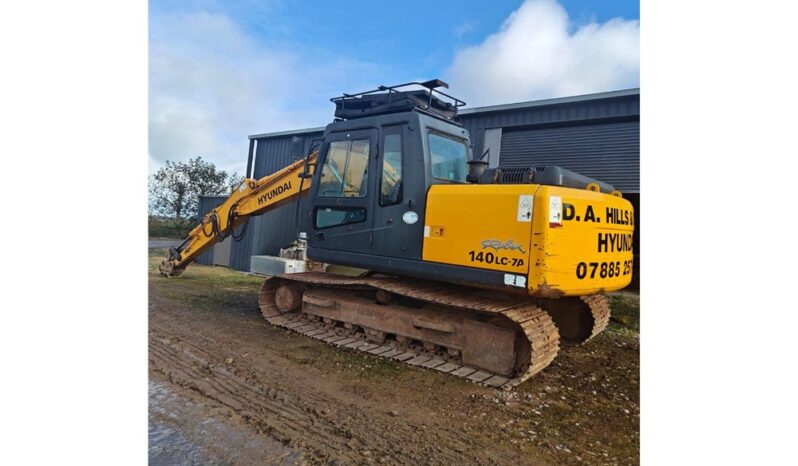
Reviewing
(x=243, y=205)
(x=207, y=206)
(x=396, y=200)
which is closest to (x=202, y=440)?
(x=396, y=200)

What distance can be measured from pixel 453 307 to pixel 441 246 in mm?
682

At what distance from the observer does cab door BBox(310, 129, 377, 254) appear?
14.5 feet

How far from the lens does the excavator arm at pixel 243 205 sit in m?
5.54

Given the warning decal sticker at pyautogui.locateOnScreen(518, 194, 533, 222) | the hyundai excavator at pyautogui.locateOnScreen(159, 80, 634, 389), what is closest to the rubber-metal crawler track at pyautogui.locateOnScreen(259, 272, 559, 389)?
the hyundai excavator at pyautogui.locateOnScreen(159, 80, 634, 389)

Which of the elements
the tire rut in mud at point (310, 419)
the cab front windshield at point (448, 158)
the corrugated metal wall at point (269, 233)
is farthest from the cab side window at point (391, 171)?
the corrugated metal wall at point (269, 233)

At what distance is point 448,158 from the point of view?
14.4 ft

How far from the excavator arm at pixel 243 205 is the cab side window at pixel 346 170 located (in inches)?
11.4

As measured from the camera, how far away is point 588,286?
3416 mm

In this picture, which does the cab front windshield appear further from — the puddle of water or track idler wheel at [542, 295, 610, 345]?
the puddle of water

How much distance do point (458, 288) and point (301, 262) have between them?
5.25 meters

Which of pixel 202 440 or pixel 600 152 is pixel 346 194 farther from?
pixel 202 440

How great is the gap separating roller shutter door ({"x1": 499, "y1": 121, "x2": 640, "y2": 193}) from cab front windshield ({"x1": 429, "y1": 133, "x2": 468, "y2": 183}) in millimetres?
623
